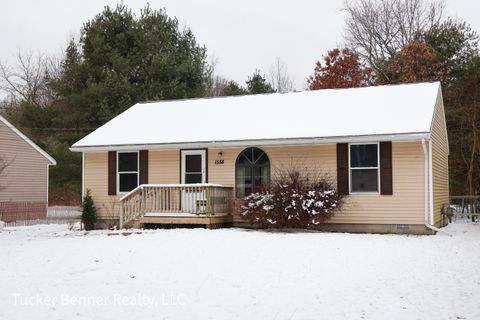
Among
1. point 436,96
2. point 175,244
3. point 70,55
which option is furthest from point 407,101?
point 70,55

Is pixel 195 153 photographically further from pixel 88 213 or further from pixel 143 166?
pixel 88 213

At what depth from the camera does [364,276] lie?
30.9ft

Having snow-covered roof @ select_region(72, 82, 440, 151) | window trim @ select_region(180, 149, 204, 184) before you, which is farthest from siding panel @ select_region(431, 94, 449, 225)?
window trim @ select_region(180, 149, 204, 184)

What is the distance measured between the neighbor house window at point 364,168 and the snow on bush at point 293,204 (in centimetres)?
75

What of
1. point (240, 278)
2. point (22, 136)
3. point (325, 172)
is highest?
point (22, 136)

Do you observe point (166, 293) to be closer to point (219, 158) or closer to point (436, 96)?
point (219, 158)

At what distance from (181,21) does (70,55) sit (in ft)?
28.0

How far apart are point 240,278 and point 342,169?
311 inches

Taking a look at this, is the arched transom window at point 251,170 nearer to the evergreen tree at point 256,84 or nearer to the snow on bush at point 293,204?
the snow on bush at point 293,204

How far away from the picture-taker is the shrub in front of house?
736 inches

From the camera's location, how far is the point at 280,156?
17.3 meters

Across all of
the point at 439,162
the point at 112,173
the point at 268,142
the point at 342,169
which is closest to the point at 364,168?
the point at 342,169

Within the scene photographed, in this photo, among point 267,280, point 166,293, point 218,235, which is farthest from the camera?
point 218,235

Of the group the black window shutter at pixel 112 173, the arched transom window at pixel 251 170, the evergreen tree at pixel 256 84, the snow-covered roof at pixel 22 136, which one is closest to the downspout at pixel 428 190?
the arched transom window at pixel 251 170
